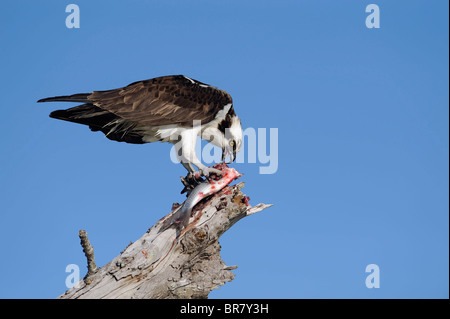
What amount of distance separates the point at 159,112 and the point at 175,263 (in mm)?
2758

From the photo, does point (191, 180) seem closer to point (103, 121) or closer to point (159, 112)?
point (159, 112)

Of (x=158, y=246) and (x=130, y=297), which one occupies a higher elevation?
(x=158, y=246)

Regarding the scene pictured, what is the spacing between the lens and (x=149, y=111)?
30.3 feet

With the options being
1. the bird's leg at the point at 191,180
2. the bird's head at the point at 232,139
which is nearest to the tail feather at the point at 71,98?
the bird's leg at the point at 191,180

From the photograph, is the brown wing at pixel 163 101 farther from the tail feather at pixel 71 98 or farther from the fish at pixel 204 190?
the fish at pixel 204 190

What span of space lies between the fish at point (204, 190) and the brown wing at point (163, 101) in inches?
48.6

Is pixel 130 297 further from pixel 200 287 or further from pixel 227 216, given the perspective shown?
pixel 227 216

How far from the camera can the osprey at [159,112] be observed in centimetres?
909

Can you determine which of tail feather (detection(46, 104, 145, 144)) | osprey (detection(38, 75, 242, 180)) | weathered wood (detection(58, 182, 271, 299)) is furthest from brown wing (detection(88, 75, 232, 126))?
weathered wood (detection(58, 182, 271, 299))

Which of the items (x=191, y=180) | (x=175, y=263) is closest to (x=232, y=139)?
(x=191, y=180)

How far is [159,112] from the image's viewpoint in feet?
30.5
